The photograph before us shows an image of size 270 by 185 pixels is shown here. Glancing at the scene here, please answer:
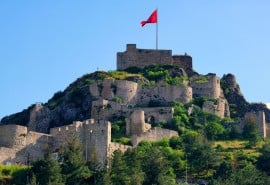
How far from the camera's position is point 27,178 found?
69.2 meters

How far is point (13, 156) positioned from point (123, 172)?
7.72 metres

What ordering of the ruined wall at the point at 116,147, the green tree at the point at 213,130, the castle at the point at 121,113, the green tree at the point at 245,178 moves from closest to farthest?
the green tree at the point at 245,178, the castle at the point at 121,113, the ruined wall at the point at 116,147, the green tree at the point at 213,130

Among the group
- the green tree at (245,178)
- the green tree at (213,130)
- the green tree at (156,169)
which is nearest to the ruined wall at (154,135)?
the green tree at (213,130)

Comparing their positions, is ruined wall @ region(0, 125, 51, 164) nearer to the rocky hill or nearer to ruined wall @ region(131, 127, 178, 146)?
ruined wall @ region(131, 127, 178, 146)

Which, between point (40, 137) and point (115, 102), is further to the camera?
point (115, 102)

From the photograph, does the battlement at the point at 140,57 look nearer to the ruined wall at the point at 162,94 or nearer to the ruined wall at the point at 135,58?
the ruined wall at the point at 135,58

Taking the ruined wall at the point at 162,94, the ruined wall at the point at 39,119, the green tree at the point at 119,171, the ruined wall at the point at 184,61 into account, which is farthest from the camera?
the ruined wall at the point at 184,61

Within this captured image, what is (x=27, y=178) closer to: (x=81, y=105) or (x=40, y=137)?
(x=40, y=137)

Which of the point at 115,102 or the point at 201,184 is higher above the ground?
the point at 115,102

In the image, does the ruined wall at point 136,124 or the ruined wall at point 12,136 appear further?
the ruined wall at point 136,124

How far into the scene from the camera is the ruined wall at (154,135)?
265 ft

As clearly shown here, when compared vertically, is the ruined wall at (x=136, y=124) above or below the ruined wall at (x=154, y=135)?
above

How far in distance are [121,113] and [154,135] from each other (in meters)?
4.83

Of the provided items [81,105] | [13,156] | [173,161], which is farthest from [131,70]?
[13,156]
